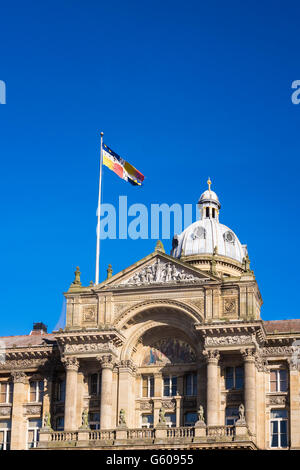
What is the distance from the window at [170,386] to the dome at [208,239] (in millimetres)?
18242

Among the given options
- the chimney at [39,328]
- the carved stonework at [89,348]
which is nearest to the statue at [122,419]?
the carved stonework at [89,348]

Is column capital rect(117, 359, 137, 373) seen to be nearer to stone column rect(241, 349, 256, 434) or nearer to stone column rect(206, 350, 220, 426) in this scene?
stone column rect(206, 350, 220, 426)

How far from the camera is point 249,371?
71500 mm

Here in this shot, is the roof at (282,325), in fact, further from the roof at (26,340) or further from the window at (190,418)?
the roof at (26,340)

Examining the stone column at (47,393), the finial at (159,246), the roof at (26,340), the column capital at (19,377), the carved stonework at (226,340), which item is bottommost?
the stone column at (47,393)

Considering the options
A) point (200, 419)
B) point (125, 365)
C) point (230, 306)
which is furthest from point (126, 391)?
point (230, 306)

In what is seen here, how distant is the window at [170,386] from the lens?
251 ft

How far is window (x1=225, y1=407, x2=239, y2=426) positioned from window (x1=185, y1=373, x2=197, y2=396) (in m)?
3.61

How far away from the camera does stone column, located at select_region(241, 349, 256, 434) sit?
232 ft

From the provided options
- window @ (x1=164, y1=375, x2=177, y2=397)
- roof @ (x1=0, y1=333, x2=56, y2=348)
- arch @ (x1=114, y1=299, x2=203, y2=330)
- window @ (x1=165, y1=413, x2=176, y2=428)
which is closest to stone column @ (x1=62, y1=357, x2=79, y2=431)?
arch @ (x1=114, y1=299, x2=203, y2=330)

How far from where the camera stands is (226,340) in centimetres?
7275
